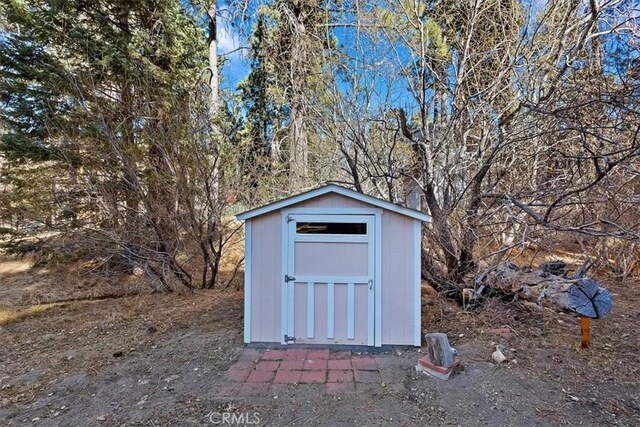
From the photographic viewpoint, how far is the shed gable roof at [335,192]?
3754 mm

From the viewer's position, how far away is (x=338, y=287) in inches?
152

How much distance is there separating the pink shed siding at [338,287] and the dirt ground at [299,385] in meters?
0.35

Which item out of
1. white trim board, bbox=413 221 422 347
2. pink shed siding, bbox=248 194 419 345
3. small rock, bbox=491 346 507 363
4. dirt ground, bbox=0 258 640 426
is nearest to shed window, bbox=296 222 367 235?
pink shed siding, bbox=248 194 419 345

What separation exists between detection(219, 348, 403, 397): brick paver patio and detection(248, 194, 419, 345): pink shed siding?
0.26 metres

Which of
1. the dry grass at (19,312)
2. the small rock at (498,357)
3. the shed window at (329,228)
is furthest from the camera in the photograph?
the dry grass at (19,312)

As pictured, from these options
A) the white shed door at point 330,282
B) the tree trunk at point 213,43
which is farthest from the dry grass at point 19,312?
the tree trunk at point 213,43

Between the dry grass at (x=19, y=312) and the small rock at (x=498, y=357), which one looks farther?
the dry grass at (x=19, y=312)

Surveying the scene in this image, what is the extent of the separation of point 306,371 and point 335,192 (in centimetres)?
188

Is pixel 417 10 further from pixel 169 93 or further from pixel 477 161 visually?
pixel 169 93

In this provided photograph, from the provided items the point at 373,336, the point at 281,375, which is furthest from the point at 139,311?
the point at 373,336

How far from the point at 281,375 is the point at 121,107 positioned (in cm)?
557

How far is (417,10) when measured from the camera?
546 centimetres

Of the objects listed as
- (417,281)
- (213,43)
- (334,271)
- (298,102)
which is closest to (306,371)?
(334,271)

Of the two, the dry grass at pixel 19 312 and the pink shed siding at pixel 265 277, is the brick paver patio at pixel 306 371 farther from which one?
the dry grass at pixel 19 312
